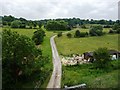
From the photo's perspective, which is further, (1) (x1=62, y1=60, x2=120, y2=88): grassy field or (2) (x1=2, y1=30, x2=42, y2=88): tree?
(1) (x1=62, y1=60, x2=120, y2=88): grassy field

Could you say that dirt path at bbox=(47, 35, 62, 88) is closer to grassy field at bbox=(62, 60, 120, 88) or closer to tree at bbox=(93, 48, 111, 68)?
grassy field at bbox=(62, 60, 120, 88)

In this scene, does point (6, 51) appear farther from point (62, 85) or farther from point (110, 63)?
point (110, 63)

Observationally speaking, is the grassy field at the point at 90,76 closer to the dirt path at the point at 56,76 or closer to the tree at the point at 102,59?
the dirt path at the point at 56,76

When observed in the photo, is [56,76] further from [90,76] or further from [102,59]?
[102,59]

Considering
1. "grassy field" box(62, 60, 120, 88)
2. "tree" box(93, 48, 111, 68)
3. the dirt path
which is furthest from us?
"tree" box(93, 48, 111, 68)

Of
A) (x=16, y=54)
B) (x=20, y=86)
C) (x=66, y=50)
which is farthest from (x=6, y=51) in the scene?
(x=66, y=50)

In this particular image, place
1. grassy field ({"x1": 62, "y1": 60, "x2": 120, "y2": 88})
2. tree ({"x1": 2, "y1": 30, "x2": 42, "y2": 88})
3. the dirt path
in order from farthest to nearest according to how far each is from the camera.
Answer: the dirt path → grassy field ({"x1": 62, "y1": 60, "x2": 120, "y2": 88}) → tree ({"x1": 2, "y1": 30, "x2": 42, "y2": 88})

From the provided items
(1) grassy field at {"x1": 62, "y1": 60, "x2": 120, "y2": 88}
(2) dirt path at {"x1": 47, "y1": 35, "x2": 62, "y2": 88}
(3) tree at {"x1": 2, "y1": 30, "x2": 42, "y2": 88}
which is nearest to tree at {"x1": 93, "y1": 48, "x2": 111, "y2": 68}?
(1) grassy field at {"x1": 62, "y1": 60, "x2": 120, "y2": 88}
